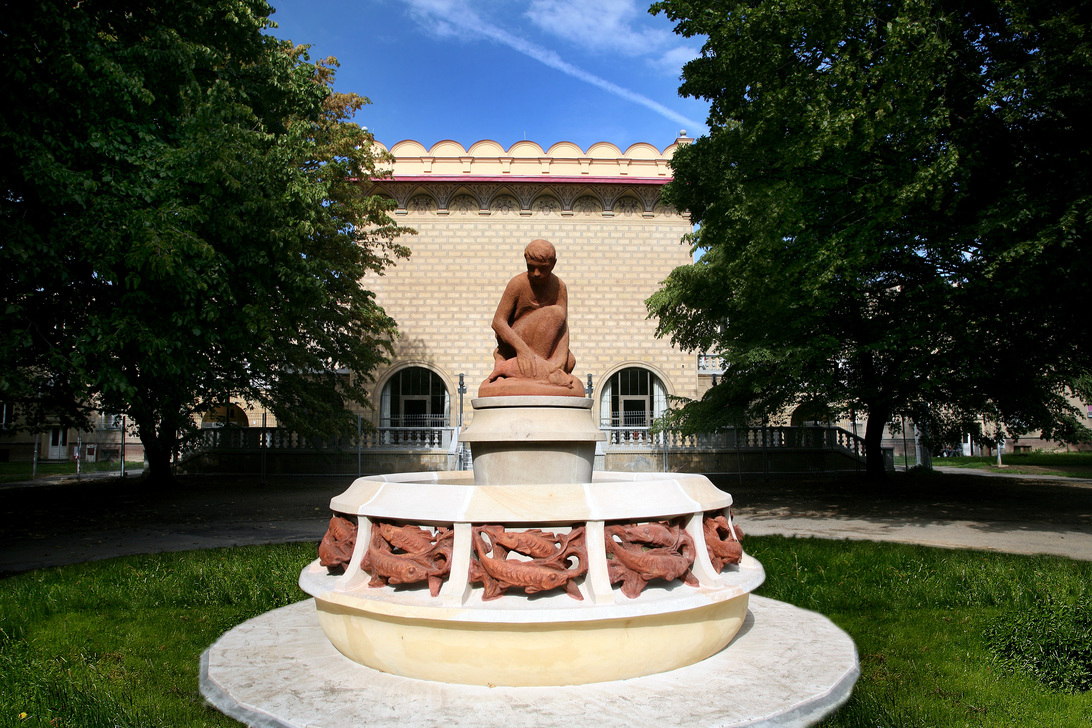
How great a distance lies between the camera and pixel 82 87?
28.2 ft

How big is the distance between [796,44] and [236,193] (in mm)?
9869

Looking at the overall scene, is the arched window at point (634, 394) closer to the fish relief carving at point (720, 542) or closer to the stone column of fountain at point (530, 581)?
the fish relief carving at point (720, 542)

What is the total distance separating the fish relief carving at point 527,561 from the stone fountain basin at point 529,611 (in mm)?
56

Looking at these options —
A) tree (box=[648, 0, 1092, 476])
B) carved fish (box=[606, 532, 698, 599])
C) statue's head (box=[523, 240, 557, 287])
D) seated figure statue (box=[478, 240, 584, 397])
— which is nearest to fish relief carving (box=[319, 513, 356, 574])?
carved fish (box=[606, 532, 698, 599])

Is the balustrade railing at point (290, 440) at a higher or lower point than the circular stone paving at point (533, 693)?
higher

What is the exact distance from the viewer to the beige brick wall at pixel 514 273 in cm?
2722

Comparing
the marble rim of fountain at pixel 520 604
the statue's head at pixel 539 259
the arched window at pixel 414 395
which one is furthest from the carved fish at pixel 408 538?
the arched window at pixel 414 395

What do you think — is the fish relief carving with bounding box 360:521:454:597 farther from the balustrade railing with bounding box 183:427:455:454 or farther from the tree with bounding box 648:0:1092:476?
the balustrade railing with bounding box 183:427:455:454

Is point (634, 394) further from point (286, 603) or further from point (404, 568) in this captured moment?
point (404, 568)

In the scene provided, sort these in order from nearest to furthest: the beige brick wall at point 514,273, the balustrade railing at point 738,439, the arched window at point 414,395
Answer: the balustrade railing at point 738,439, the beige brick wall at point 514,273, the arched window at point 414,395

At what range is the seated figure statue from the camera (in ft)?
19.9

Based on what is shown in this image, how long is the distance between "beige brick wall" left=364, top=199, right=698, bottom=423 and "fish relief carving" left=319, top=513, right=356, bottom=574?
72.8ft

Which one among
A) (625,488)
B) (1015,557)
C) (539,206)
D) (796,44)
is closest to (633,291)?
(539,206)

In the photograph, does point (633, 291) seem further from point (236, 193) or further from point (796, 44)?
point (236, 193)
